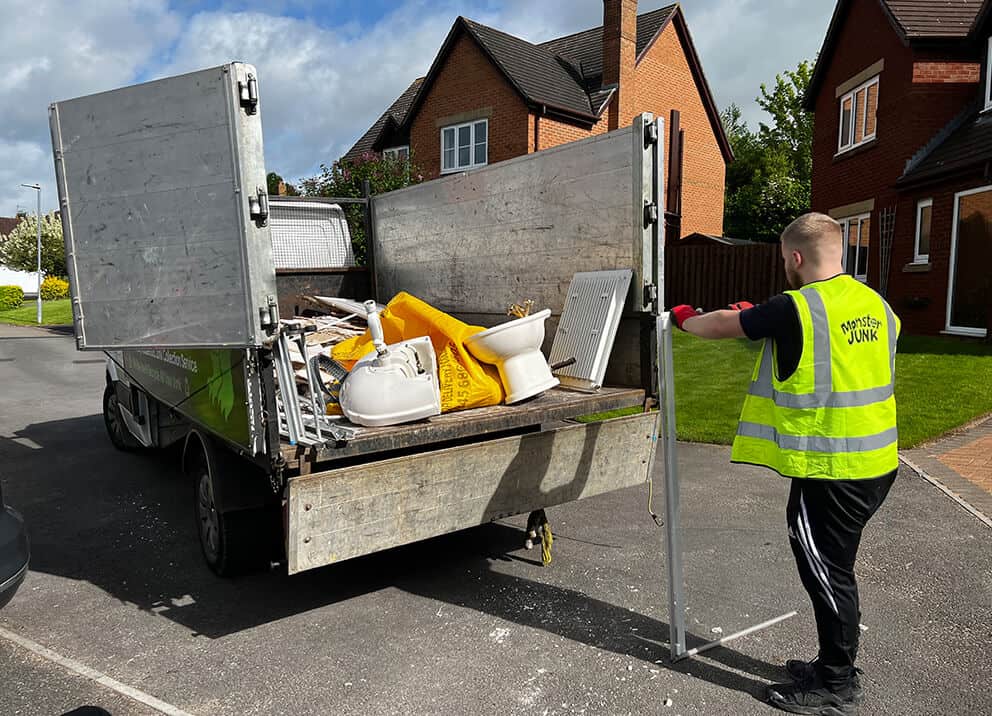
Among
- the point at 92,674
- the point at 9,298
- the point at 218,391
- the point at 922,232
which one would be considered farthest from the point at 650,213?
the point at 9,298

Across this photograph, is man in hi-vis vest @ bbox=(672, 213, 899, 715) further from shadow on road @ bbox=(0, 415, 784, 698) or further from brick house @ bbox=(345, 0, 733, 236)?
brick house @ bbox=(345, 0, 733, 236)

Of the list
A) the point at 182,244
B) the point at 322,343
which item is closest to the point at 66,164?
the point at 182,244

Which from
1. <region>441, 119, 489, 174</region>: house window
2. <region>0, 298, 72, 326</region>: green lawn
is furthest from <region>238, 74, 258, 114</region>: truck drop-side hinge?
<region>0, 298, 72, 326</region>: green lawn

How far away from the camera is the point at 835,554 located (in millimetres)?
2918

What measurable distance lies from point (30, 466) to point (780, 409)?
21.7 ft

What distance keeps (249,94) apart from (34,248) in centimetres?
5249

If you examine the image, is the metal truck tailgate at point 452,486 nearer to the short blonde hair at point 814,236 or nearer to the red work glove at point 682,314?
the red work glove at point 682,314

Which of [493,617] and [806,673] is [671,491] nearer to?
[806,673]

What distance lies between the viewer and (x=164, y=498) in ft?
19.2

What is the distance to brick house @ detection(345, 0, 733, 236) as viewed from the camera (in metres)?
20.7

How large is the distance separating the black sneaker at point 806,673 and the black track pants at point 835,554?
55 mm

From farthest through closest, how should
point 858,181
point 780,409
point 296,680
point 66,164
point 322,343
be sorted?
point 858,181, point 322,343, point 66,164, point 296,680, point 780,409

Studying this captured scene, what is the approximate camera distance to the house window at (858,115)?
1648 cm

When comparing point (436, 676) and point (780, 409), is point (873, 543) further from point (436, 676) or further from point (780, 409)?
point (436, 676)
